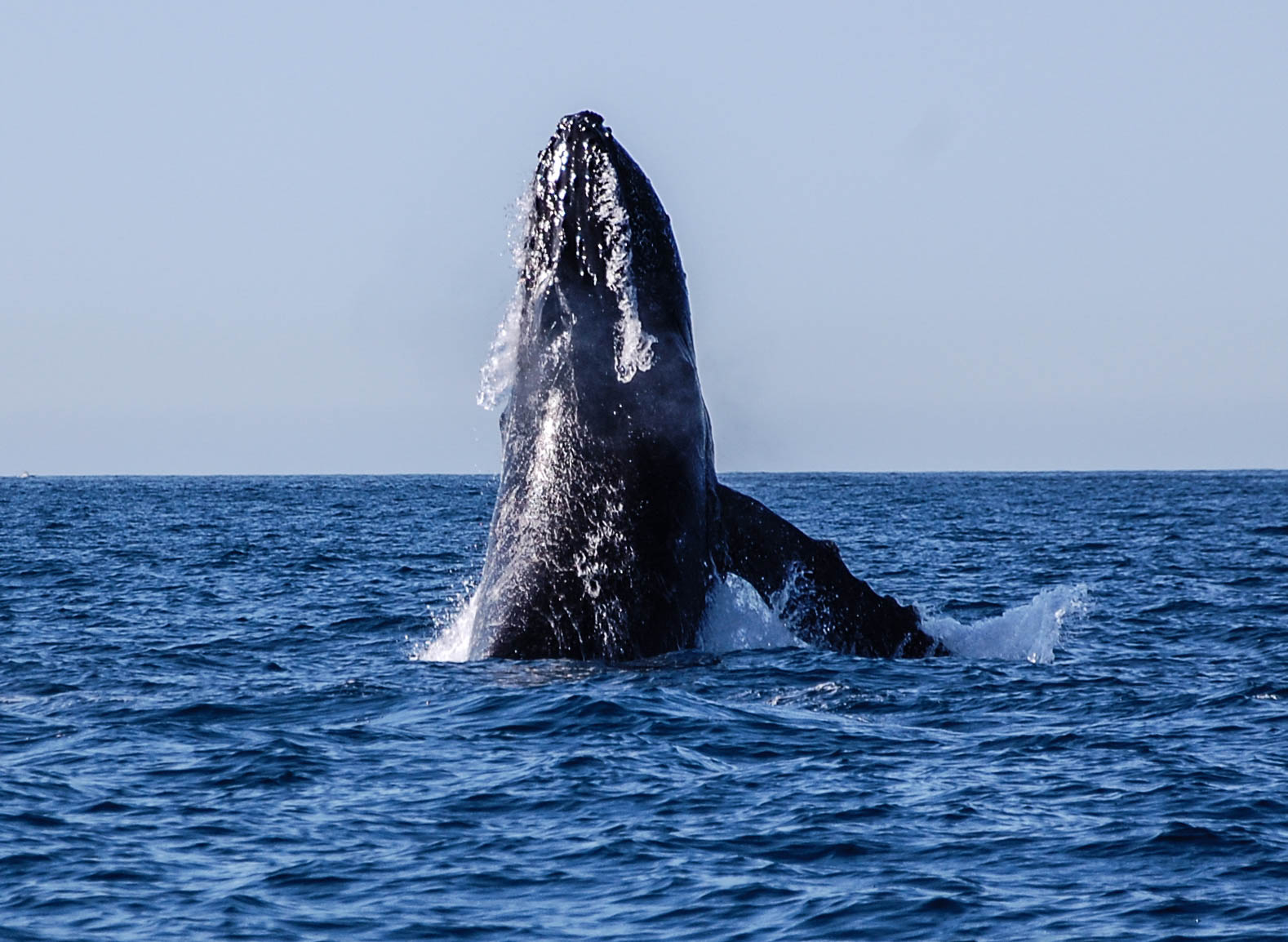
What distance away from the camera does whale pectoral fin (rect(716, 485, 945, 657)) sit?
600 inches

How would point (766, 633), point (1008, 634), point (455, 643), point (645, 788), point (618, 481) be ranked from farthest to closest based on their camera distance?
point (1008, 634)
point (455, 643)
point (766, 633)
point (618, 481)
point (645, 788)

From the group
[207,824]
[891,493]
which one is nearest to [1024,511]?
[891,493]

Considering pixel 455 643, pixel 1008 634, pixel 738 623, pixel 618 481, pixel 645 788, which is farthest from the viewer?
pixel 1008 634

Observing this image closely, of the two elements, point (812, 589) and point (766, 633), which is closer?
point (812, 589)

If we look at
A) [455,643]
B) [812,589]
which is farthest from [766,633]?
[455,643]

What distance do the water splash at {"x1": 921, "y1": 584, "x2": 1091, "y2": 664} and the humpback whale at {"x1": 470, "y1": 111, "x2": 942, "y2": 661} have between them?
170 centimetres

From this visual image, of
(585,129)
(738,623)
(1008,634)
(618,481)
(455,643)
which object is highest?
(585,129)

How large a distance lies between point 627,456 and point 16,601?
52.3 ft

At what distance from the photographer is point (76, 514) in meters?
70.6

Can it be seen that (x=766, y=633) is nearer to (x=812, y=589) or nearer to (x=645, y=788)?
(x=812, y=589)

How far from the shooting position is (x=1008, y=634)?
59.5 feet

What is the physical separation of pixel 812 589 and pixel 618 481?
1995mm

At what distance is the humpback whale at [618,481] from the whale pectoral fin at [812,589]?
1cm

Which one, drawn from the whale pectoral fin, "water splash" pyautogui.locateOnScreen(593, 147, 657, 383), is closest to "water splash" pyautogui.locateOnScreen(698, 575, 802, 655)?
the whale pectoral fin
